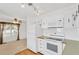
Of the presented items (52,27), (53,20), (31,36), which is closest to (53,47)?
(52,27)

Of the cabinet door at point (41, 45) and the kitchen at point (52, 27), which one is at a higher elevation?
the kitchen at point (52, 27)

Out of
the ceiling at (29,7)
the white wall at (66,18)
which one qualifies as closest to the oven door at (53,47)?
the white wall at (66,18)

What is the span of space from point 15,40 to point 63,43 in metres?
1.97

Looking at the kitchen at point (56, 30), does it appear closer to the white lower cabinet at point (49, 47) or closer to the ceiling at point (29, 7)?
the white lower cabinet at point (49, 47)

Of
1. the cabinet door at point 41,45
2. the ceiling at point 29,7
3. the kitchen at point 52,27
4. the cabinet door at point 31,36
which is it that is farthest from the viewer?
the cabinet door at point 31,36

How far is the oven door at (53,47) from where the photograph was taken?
169 centimetres

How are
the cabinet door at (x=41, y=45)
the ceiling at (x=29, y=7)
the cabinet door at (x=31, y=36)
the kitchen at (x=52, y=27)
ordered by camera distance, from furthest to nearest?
the cabinet door at (x=31, y=36)
the cabinet door at (x=41, y=45)
the ceiling at (x=29, y=7)
the kitchen at (x=52, y=27)

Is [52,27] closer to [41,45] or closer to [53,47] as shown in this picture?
[53,47]

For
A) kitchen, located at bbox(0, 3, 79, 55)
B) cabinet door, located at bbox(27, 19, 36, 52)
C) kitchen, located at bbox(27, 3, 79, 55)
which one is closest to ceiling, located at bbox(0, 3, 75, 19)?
kitchen, located at bbox(0, 3, 79, 55)

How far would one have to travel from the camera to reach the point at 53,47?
5.97ft

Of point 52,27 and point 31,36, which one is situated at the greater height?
point 52,27

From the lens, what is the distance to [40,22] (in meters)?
2.01

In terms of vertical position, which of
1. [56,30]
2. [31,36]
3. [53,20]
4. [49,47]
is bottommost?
[49,47]

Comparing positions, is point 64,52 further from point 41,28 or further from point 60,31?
point 41,28
